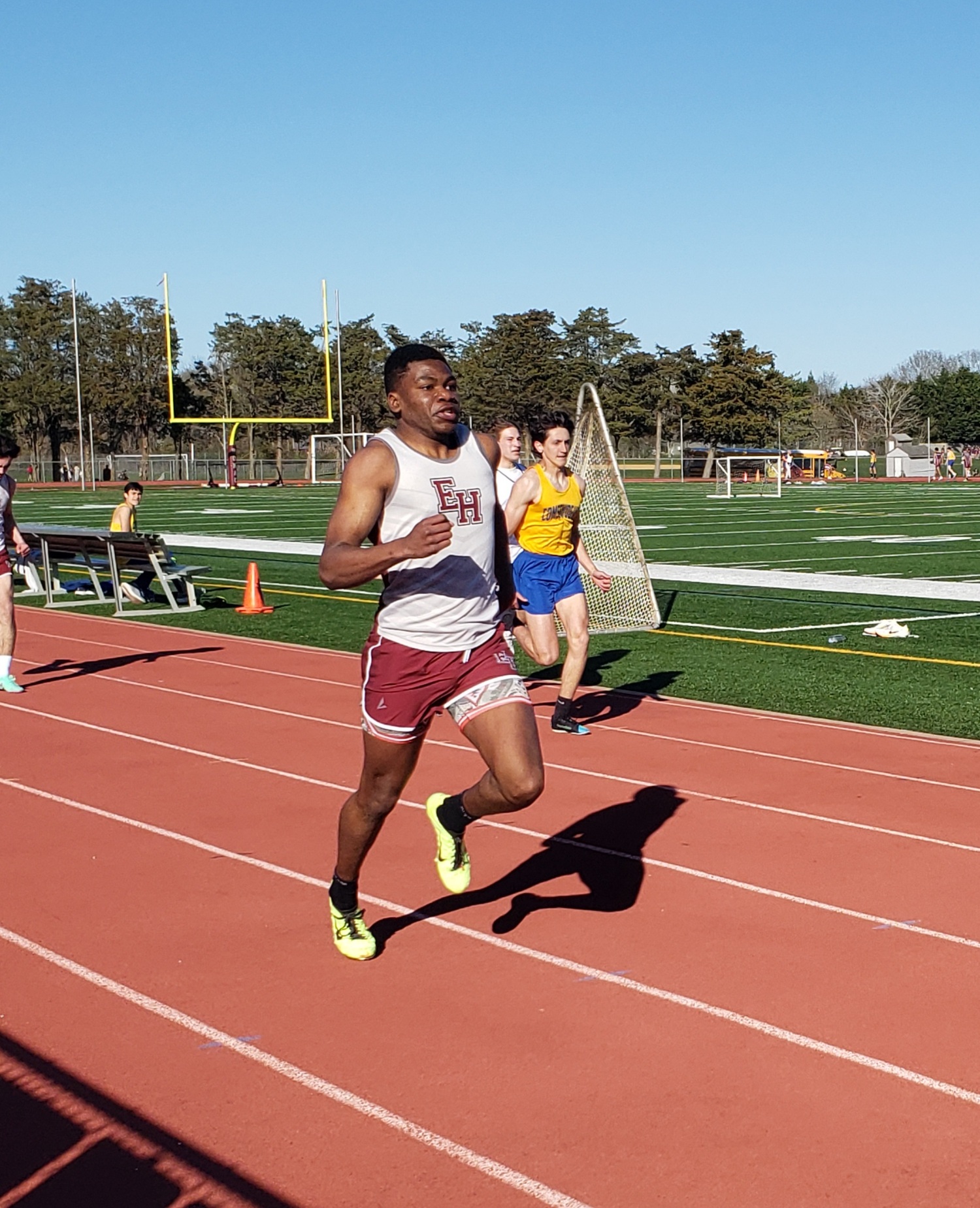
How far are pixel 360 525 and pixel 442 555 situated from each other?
0.31 metres

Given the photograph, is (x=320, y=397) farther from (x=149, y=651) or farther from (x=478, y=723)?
(x=478, y=723)

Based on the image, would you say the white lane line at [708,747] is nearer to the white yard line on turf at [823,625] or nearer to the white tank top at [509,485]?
the white tank top at [509,485]

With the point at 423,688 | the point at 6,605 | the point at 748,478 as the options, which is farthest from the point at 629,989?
the point at 748,478

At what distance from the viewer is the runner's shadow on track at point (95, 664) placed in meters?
12.3

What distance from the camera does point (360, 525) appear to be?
4746 millimetres

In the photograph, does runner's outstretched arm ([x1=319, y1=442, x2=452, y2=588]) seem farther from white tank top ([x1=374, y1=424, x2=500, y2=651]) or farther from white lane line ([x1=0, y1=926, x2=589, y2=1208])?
white lane line ([x1=0, y1=926, x2=589, y2=1208])

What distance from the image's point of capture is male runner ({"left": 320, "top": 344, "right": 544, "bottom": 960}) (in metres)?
4.83

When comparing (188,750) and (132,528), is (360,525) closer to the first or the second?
(188,750)

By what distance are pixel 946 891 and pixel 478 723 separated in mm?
2249

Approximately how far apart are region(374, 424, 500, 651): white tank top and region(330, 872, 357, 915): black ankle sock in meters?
0.90

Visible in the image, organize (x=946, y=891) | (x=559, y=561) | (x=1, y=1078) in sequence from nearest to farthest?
(x=1, y=1078) → (x=946, y=891) → (x=559, y=561)

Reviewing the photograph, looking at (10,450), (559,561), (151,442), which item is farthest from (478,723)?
(151,442)

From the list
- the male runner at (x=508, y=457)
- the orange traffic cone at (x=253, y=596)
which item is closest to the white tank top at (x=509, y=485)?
the male runner at (x=508, y=457)

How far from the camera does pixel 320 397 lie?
265 ft
